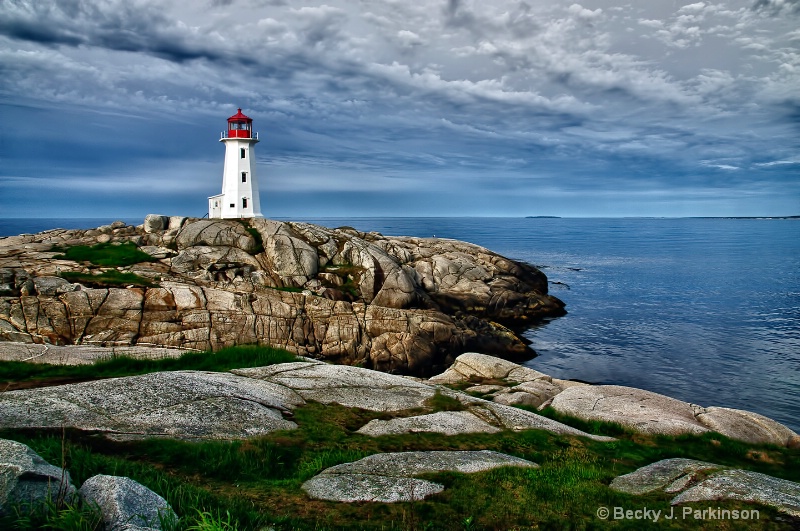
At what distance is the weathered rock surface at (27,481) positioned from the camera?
19.9ft

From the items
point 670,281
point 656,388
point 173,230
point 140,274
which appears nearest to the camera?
point 656,388

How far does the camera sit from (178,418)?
12031 millimetres

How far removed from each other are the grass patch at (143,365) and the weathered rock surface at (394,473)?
9.27 m

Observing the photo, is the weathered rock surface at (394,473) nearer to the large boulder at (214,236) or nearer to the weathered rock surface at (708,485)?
the weathered rock surface at (708,485)

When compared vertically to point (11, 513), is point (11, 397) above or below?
below

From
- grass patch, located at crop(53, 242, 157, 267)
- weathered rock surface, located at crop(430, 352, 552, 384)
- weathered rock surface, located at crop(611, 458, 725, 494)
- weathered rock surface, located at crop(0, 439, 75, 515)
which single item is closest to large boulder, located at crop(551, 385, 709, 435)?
weathered rock surface, located at crop(430, 352, 552, 384)

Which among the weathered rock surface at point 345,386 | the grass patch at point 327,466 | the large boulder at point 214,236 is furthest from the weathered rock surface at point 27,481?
the large boulder at point 214,236

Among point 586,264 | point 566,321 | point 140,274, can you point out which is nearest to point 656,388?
point 566,321

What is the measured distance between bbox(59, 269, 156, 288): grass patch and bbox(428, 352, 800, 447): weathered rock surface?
86.9 feet

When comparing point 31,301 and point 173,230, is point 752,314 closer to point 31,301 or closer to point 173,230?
point 173,230

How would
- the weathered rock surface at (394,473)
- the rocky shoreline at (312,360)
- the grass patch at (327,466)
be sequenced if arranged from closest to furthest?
the grass patch at (327,466), the weathered rock surface at (394,473), the rocky shoreline at (312,360)

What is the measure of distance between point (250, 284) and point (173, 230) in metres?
16.7

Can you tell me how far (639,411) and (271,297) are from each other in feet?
93.1

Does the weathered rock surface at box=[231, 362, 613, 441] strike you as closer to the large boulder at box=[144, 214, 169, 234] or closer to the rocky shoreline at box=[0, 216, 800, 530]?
the rocky shoreline at box=[0, 216, 800, 530]
